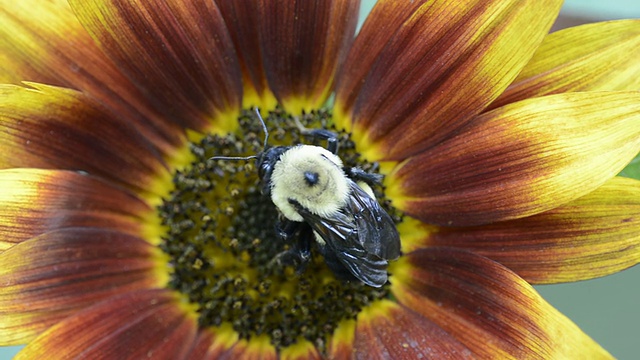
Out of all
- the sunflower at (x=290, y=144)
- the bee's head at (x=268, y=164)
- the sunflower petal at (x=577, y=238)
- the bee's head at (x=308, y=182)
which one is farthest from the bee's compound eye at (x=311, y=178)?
the sunflower petal at (x=577, y=238)

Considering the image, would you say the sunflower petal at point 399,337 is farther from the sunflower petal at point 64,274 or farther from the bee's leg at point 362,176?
the sunflower petal at point 64,274

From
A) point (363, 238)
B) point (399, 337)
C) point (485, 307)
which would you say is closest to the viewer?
point (363, 238)

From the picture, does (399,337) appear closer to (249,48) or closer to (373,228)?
(373,228)

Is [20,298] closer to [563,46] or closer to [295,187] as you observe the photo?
[295,187]

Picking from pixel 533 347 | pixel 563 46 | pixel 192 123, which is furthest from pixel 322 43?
pixel 533 347

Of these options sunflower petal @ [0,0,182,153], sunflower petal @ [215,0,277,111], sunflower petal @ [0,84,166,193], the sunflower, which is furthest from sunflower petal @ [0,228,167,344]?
sunflower petal @ [215,0,277,111]

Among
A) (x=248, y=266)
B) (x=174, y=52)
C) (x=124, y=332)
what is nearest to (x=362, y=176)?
(x=248, y=266)

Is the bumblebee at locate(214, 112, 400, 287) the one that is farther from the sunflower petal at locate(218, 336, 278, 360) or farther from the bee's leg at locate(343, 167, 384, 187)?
the sunflower petal at locate(218, 336, 278, 360)
